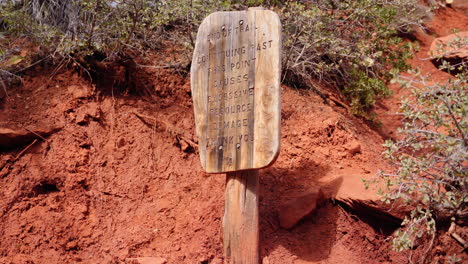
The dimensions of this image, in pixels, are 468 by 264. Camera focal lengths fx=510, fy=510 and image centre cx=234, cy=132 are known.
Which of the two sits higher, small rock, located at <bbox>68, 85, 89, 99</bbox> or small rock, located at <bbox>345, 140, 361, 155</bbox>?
small rock, located at <bbox>68, 85, 89, 99</bbox>

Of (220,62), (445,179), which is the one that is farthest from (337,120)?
(220,62)

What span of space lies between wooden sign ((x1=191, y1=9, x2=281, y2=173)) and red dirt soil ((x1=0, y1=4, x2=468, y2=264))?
0.98 metres

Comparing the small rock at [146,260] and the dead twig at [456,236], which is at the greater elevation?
the dead twig at [456,236]

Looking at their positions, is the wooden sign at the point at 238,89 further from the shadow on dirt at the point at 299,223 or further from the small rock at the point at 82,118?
the small rock at the point at 82,118

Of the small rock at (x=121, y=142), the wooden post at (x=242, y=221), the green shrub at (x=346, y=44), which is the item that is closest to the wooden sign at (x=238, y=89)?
the wooden post at (x=242, y=221)

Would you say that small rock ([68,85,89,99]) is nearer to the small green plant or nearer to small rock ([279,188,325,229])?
small rock ([279,188,325,229])

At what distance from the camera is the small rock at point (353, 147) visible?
5.61m

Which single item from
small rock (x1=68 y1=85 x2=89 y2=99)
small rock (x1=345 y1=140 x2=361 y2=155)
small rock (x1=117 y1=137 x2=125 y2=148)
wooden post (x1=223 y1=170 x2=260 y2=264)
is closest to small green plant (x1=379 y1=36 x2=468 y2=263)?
wooden post (x1=223 y1=170 x2=260 y2=264)

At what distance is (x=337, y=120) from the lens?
5.93 m

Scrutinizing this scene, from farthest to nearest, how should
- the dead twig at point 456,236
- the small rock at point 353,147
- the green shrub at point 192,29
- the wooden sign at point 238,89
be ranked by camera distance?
1. the green shrub at point 192,29
2. the small rock at point 353,147
3. the dead twig at point 456,236
4. the wooden sign at point 238,89

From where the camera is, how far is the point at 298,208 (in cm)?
462

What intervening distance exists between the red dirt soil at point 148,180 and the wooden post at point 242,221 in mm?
440

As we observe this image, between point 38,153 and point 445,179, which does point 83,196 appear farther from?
point 445,179

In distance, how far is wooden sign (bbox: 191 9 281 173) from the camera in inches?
149
